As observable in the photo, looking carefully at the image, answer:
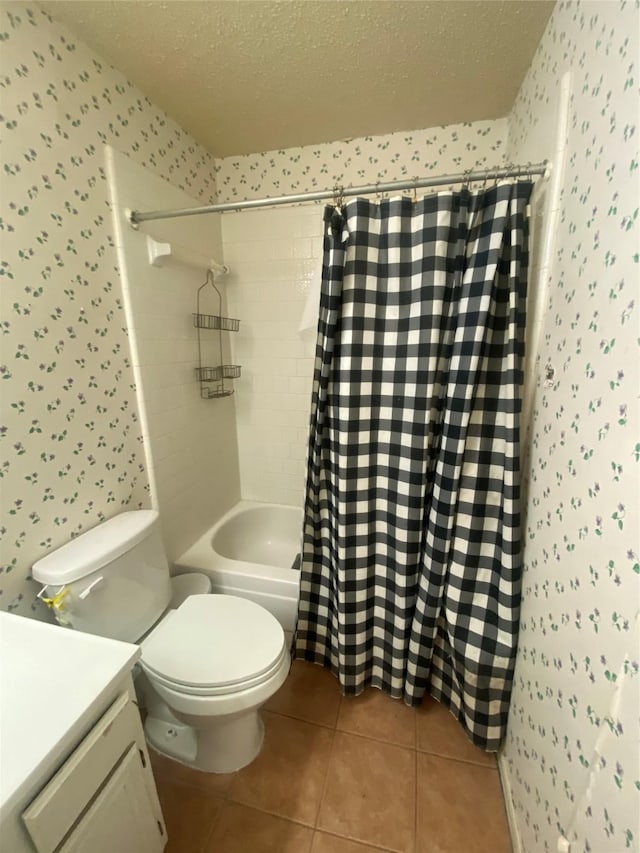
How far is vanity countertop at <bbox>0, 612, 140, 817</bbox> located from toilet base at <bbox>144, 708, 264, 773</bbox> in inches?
23.5

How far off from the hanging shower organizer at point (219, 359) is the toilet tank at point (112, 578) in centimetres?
75

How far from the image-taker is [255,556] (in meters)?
2.12

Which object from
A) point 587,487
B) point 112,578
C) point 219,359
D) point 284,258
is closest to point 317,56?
point 284,258

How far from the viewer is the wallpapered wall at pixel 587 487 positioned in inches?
22.9

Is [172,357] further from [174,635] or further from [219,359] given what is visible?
[174,635]

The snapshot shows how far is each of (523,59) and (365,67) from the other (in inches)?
21.2

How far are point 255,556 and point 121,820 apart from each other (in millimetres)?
1356

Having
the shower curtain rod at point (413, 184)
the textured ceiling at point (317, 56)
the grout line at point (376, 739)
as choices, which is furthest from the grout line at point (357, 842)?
the textured ceiling at point (317, 56)

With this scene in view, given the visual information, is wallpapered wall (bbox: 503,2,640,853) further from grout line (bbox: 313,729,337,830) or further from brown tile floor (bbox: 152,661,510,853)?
grout line (bbox: 313,729,337,830)

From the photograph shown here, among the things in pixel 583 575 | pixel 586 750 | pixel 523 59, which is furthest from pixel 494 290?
pixel 586 750

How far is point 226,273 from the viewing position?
1.90 meters

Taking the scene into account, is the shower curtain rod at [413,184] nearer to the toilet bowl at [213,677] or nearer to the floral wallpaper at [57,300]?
the floral wallpaper at [57,300]

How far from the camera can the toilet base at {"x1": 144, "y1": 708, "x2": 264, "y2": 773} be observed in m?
1.19

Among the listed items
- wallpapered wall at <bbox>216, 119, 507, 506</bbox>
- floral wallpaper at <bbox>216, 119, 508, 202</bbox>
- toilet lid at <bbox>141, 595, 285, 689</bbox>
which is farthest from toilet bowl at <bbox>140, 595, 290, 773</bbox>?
floral wallpaper at <bbox>216, 119, 508, 202</bbox>
